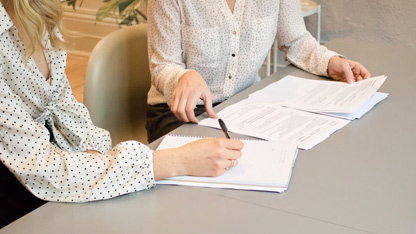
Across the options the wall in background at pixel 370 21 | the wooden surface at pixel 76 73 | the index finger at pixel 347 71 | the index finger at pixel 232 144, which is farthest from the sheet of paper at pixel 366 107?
the wooden surface at pixel 76 73

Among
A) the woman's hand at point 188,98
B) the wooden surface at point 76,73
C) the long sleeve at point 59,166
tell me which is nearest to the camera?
the long sleeve at point 59,166

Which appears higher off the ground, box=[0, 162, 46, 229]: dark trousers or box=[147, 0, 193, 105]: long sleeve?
box=[147, 0, 193, 105]: long sleeve

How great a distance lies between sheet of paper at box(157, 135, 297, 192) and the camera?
1023mm

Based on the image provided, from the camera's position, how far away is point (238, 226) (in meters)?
0.90

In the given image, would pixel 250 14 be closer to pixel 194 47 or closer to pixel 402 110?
pixel 194 47

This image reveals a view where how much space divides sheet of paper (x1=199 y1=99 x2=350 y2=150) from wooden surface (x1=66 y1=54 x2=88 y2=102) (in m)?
2.36

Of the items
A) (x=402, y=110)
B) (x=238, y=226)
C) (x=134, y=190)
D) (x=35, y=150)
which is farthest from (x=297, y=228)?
(x=402, y=110)

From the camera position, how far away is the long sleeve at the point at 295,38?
174cm

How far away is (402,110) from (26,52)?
3.09ft

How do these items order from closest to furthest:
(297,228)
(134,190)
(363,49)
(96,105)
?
(297,228) → (134,190) → (96,105) → (363,49)

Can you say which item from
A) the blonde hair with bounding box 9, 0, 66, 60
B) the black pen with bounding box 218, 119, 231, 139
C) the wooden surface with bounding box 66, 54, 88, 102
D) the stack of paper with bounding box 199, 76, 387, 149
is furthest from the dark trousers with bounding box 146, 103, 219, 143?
the wooden surface with bounding box 66, 54, 88, 102

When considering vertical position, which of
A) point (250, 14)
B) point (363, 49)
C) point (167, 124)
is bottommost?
point (167, 124)

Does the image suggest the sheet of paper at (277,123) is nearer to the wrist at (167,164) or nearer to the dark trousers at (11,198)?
the wrist at (167,164)

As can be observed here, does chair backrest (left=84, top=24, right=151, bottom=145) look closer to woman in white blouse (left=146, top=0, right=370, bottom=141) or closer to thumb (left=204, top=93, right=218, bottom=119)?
woman in white blouse (left=146, top=0, right=370, bottom=141)
